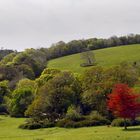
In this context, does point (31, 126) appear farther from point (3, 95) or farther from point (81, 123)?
point (3, 95)

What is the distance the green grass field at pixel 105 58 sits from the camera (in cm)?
15675

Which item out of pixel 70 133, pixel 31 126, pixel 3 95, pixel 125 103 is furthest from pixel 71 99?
pixel 3 95

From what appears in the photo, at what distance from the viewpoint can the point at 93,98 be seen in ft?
267

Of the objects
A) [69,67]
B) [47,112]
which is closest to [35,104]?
[47,112]

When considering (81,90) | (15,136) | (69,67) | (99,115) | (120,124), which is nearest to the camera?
(15,136)

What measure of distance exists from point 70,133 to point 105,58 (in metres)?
108

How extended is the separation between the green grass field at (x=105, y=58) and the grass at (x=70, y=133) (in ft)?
258

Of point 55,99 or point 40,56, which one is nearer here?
point 55,99

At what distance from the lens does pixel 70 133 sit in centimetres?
5969

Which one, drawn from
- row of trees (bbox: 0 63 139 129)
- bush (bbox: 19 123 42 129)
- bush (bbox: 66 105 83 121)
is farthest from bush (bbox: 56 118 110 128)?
bush (bbox: 19 123 42 129)

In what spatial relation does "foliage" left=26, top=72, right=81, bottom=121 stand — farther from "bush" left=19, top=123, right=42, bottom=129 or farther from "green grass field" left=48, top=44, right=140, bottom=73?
"green grass field" left=48, top=44, right=140, bottom=73

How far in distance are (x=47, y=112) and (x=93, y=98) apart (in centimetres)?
938

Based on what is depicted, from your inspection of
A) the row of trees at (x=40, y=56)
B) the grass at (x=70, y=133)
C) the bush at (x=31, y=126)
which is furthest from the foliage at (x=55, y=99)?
the row of trees at (x=40, y=56)

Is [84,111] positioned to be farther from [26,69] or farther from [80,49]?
[80,49]
